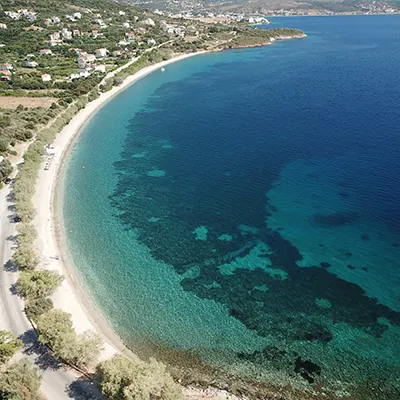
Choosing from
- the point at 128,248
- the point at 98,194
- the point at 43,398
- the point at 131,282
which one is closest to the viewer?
the point at 43,398

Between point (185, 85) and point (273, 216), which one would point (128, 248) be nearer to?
point (273, 216)

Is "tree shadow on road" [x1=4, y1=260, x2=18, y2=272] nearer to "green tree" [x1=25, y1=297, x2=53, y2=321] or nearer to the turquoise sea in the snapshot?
"green tree" [x1=25, y1=297, x2=53, y2=321]

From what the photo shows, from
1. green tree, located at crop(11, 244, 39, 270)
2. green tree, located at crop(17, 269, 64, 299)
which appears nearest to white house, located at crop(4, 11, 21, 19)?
green tree, located at crop(11, 244, 39, 270)

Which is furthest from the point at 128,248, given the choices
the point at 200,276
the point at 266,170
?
the point at 266,170

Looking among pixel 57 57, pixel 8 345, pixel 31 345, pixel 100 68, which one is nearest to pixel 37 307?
pixel 31 345

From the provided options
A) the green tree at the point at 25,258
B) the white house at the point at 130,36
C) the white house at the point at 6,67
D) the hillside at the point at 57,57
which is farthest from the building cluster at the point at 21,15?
the green tree at the point at 25,258

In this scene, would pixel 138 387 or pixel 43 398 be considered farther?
pixel 43 398

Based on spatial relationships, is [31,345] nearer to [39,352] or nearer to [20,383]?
[39,352]
